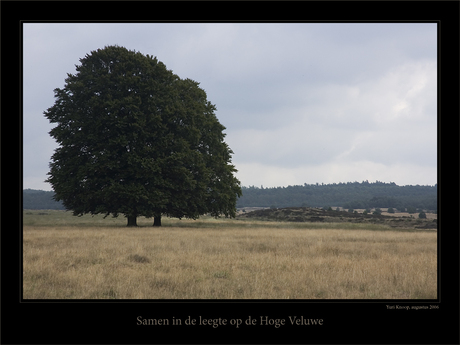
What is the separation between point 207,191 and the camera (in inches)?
1340

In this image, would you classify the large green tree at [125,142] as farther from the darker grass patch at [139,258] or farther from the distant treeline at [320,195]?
the distant treeline at [320,195]

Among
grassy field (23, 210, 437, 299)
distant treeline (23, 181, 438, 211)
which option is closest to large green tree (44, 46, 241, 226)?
grassy field (23, 210, 437, 299)

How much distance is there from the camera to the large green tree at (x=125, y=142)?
29078 millimetres

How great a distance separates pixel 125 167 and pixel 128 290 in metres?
22.2

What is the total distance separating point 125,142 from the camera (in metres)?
28.4

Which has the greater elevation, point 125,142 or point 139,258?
point 125,142

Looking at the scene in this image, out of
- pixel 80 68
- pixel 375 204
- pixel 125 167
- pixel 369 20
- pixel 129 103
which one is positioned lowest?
pixel 375 204

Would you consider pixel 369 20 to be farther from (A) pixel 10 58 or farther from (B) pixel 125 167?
(B) pixel 125 167

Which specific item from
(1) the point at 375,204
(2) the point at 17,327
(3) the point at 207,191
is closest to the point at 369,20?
(2) the point at 17,327

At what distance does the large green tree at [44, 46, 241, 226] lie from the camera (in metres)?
29.1

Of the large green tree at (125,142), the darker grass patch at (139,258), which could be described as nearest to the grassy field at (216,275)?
the darker grass patch at (139,258)

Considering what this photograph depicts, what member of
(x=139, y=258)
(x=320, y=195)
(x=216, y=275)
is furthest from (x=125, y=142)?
(x=320, y=195)

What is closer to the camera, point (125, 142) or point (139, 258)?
point (139, 258)

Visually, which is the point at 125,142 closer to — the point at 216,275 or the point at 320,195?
the point at 216,275
